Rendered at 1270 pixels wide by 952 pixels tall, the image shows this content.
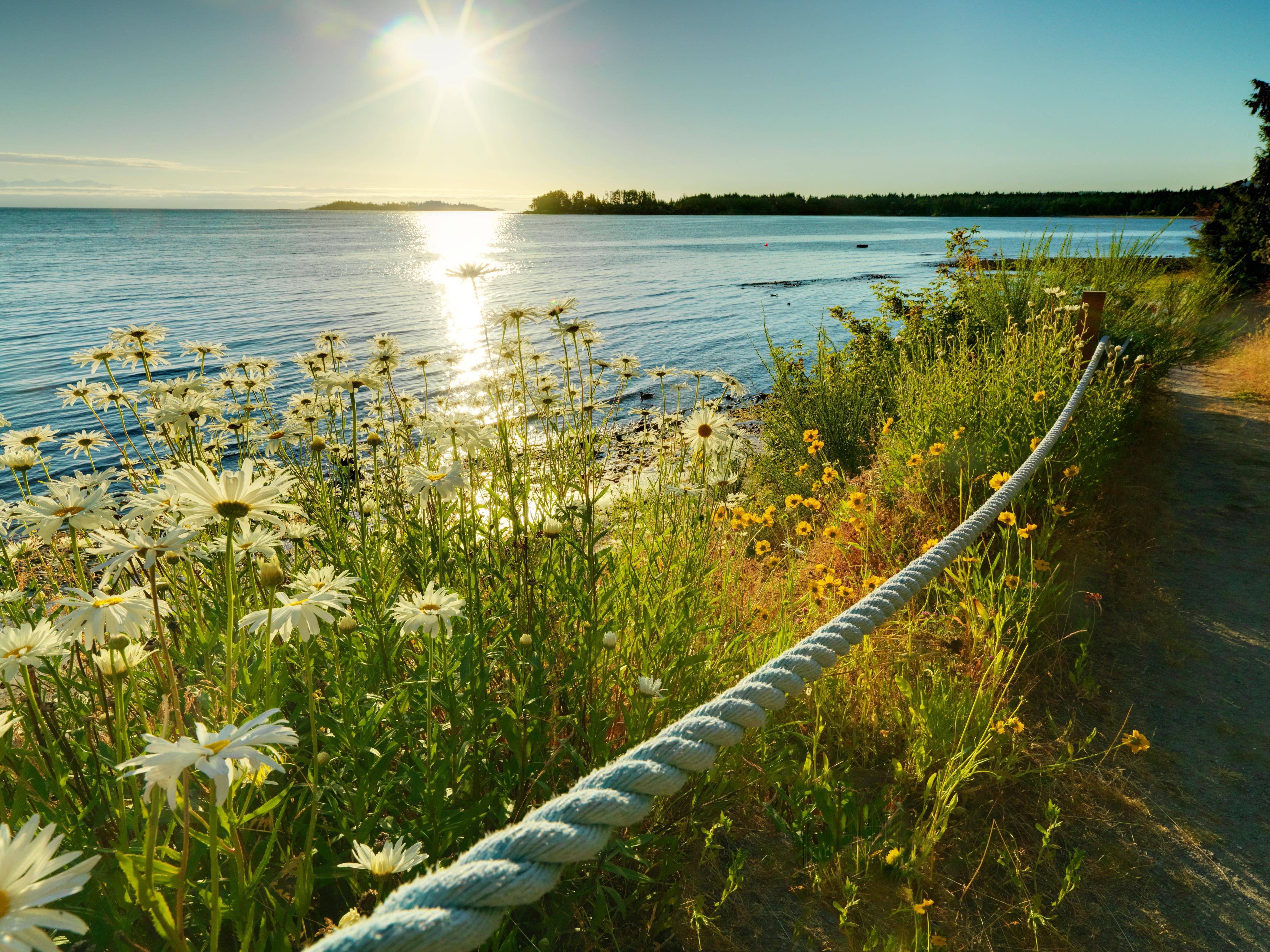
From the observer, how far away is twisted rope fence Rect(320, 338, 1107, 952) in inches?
24.7

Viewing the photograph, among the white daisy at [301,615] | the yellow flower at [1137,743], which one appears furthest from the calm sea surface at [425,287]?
the yellow flower at [1137,743]

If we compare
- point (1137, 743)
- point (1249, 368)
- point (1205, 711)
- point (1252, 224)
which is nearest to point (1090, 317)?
point (1205, 711)

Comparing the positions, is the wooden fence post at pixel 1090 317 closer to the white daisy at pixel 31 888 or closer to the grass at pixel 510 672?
the grass at pixel 510 672

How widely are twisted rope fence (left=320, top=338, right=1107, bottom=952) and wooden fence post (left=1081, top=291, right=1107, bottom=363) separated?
17.8 feet

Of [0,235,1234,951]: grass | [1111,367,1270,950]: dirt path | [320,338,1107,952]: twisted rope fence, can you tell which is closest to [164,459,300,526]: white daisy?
[0,235,1234,951]: grass

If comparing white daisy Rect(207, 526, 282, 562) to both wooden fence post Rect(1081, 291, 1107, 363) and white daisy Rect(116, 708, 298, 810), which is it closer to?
white daisy Rect(116, 708, 298, 810)

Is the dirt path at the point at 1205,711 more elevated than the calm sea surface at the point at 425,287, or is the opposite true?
the dirt path at the point at 1205,711

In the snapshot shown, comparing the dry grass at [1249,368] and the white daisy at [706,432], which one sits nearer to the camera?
the white daisy at [706,432]

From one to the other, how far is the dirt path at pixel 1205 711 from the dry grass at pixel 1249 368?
2.71 m

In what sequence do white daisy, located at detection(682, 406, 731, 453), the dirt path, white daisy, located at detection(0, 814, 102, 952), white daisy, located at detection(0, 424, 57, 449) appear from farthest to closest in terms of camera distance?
white daisy, located at detection(682, 406, 731, 453), white daisy, located at detection(0, 424, 57, 449), the dirt path, white daisy, located at detection(0, 814, 102, 952)

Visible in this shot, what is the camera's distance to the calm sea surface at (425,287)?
→ 15.6 metres

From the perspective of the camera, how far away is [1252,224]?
48.6 feet

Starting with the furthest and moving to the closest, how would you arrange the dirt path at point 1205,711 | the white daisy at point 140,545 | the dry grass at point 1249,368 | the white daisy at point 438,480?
1. the dry grass at point 1249,368
2. the white daisy at point 438,480
3. the dirt path at point 1205,711
4. the white daisy at point 140,545

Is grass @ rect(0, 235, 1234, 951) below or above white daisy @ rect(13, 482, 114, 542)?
below
